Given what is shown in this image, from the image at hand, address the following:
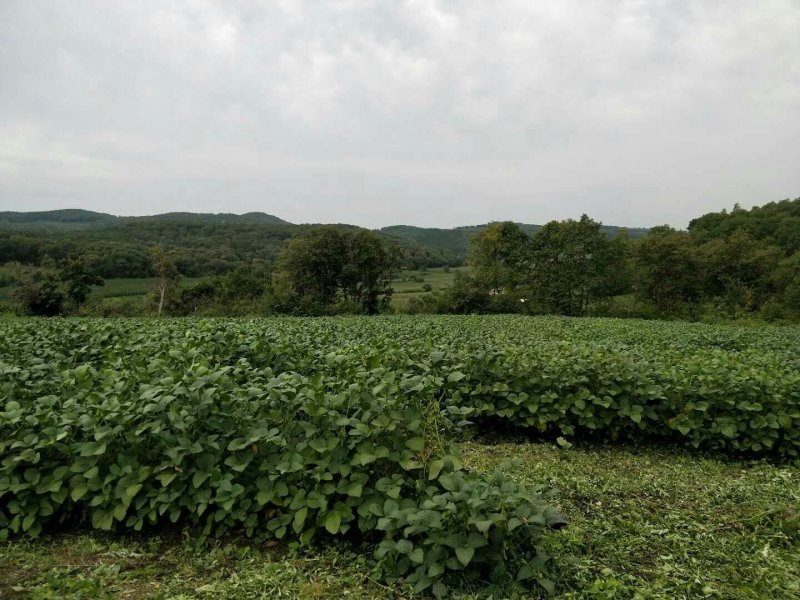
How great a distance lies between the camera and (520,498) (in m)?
2.30

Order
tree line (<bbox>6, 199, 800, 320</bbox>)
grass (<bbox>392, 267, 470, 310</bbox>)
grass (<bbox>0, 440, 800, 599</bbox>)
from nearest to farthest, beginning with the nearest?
grass (<bbox>0, 440, 800, 599</bbox>)
tree line (<bbox>6, 199, 800, 320</bbox>)
grass (<bbox>392, 267, 470, 310</bbox>)

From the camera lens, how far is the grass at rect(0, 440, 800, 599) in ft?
7.48

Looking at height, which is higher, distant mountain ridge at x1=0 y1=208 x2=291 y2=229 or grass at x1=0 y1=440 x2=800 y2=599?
distant mountain ridge at x1=0 y1=208 x2=291 y2=229

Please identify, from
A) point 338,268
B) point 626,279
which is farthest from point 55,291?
point 626,279

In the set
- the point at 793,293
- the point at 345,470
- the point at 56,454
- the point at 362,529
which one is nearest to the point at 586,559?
the point at 362,529

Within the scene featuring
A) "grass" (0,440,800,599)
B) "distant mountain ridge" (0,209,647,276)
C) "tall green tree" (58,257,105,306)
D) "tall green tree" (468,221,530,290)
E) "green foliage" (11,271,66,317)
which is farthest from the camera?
"distant mountain ridge" (0,209,647,276)

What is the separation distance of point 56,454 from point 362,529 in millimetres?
1933

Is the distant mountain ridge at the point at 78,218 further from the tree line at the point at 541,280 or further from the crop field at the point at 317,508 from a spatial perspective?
the crop field at the point at 317,508

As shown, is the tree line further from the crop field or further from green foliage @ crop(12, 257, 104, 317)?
the crop field

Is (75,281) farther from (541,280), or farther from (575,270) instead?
(575,270)

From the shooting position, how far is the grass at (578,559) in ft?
7.48

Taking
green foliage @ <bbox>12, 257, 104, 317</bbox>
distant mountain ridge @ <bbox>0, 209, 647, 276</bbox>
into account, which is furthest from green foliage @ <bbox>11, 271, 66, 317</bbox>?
distant mountain ridge @ <bbox>0, 209, 647, 276</bbox>

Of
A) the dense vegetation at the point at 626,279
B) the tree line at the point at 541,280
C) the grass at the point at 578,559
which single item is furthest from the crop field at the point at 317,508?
the dense vegetation at the point at 626,279

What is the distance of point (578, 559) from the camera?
247 cm
